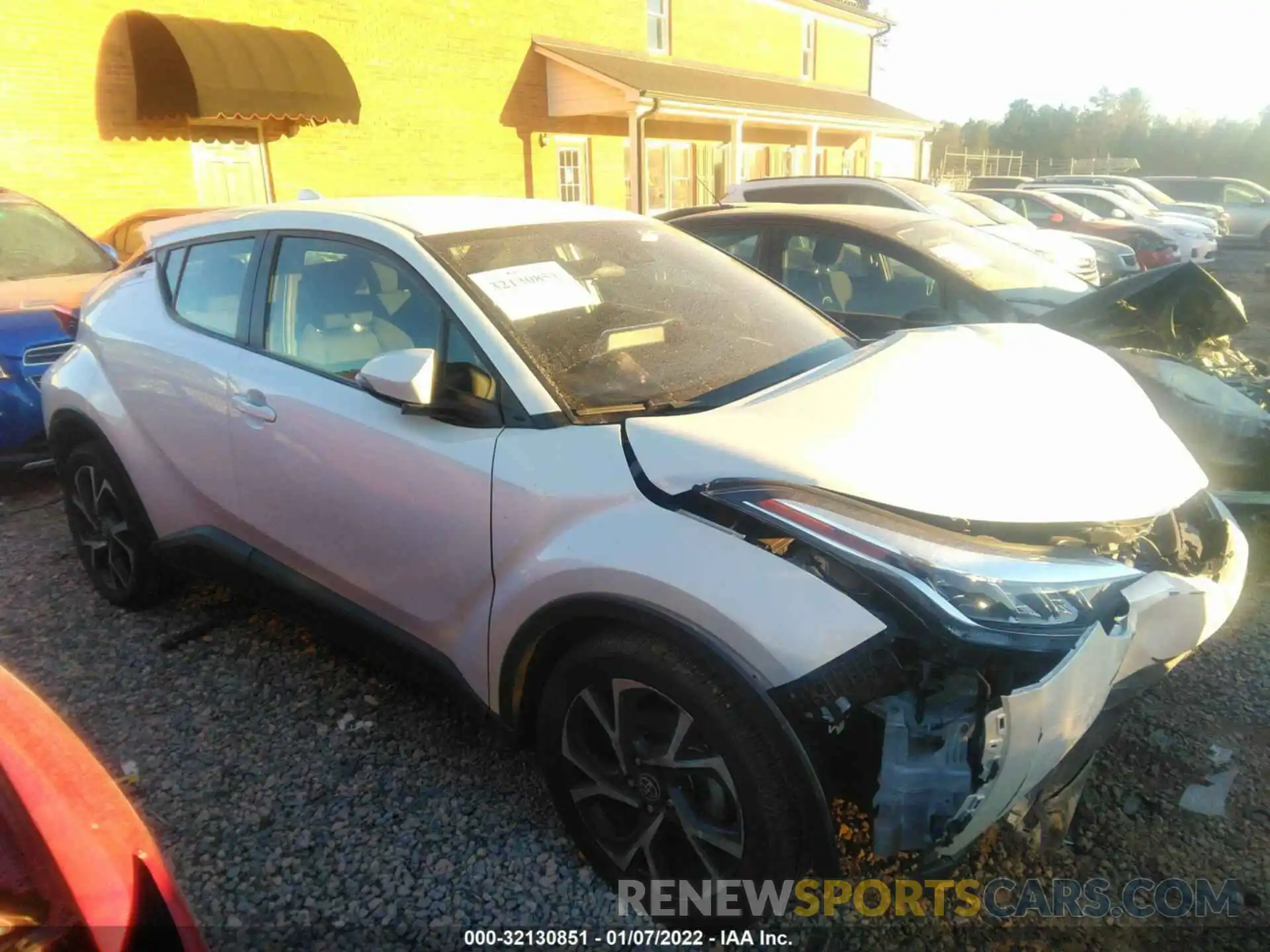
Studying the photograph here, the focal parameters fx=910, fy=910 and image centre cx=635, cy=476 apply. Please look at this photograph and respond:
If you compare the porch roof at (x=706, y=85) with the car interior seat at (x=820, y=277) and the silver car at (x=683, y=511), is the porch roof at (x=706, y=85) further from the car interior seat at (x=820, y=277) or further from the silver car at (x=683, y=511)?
the silver car at (x=683, y=511)

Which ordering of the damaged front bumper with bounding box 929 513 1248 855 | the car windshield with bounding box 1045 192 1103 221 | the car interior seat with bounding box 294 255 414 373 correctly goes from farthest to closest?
1. the car windshield with bounding box 1045 192 1103 221
2. the car interior seat with bounding box 294 255 414 373
3. the damaged front bumper with bounding box 929 513 1248 855

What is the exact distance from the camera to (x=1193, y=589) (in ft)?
7.16

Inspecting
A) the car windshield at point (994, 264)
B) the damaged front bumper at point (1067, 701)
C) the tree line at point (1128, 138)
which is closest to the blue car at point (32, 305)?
the car windshield at point (994, 264)

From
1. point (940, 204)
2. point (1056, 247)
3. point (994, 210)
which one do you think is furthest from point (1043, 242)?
point (994, 210)

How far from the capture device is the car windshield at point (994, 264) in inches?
200

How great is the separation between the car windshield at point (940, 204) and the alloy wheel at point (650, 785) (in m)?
7.96

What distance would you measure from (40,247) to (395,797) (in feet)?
19.1

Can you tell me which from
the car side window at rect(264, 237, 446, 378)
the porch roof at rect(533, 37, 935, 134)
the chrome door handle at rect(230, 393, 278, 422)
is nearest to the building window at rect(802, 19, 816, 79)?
the porch roof at rect(533, 37, 935, 134)

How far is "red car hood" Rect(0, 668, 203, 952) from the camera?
4.39 feet

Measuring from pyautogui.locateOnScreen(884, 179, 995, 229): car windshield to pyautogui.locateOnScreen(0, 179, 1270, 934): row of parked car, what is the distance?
6.48 m

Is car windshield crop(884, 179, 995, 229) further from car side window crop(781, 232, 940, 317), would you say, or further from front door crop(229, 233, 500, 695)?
front door crop(229, 233, 500, 695)

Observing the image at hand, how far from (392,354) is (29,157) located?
10974 millimetres

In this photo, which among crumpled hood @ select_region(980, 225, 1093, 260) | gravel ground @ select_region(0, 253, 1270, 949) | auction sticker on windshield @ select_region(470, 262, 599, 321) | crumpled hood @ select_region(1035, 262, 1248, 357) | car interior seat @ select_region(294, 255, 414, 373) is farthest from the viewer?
crumpled hood @ select_region(980, 225, 1093, 260)

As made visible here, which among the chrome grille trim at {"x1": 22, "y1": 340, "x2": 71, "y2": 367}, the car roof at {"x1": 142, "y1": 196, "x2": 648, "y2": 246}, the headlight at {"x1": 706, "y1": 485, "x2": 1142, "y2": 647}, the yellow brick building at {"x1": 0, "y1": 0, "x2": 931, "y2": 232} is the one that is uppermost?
the yellow brick building at {"x1": 0, "y1": 0, "x2": 931, "y2": 232}
